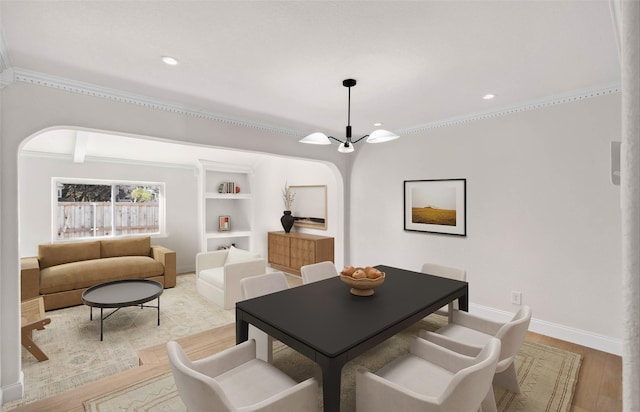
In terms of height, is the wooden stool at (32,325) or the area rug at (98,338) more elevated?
the wooden stool at (32,325)

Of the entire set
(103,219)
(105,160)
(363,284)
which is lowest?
(363,284)

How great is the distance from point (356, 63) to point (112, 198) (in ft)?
17.8

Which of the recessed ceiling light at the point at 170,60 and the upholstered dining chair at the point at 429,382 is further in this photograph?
the recessed ceiling light at the point at 170,60

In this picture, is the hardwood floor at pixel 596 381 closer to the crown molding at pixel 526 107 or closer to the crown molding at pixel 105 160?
the crown molding at pixel 526 107

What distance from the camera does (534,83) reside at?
2.68 metres

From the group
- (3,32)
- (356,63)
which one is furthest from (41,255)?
(356,63)

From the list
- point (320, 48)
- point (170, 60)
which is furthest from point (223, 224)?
point (320, 48)

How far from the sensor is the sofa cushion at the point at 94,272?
4.19 metres

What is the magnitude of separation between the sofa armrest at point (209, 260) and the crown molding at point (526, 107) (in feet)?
11.5

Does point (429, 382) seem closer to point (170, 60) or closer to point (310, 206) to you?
point (170, 60)

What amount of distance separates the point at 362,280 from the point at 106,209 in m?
5.48

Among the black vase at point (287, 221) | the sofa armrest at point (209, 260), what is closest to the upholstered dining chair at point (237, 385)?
the sofa armrest at point (209, 260)

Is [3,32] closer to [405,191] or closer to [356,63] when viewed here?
→ [356,63]

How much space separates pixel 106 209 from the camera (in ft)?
18.5
